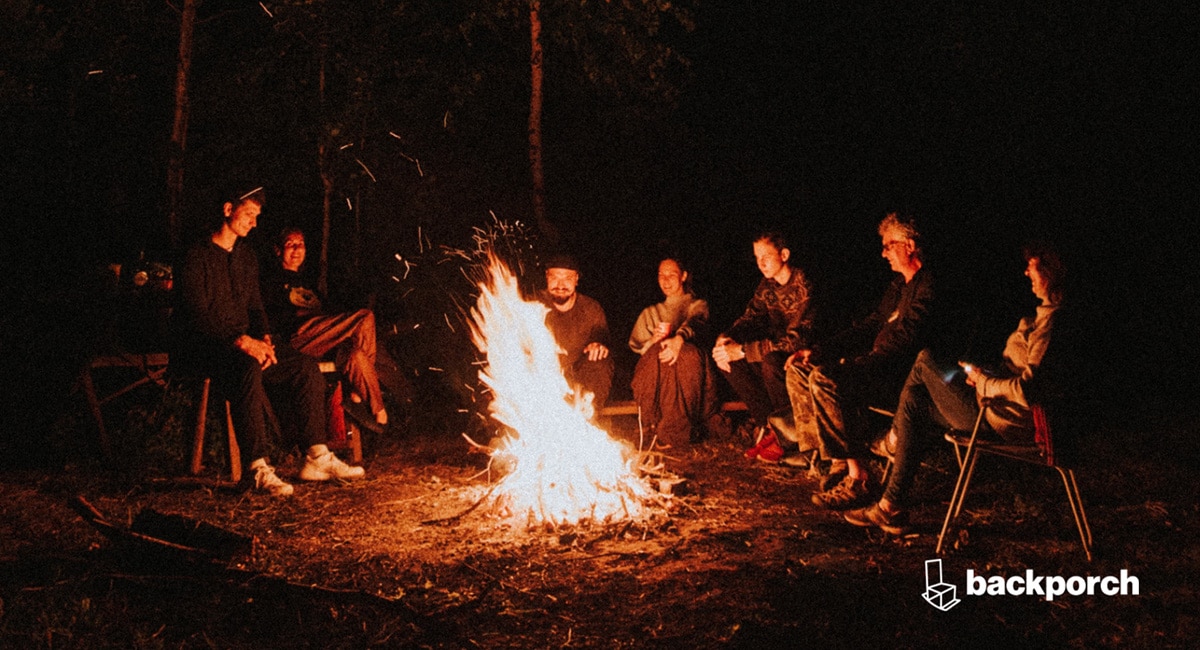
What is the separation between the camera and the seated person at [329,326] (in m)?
6.36

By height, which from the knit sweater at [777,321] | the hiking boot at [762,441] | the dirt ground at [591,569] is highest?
the knit sweater at [777,321]

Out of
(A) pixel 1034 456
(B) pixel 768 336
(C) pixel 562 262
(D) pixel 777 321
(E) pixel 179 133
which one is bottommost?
(A) pixel 1034 456

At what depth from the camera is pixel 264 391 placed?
19.6ft

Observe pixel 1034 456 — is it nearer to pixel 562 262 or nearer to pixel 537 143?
pixel 562 262

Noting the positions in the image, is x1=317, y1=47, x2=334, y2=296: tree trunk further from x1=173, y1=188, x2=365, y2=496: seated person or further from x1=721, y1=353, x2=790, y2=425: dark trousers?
x1=721, y1=353, x2=790, y2=425: dark trousers

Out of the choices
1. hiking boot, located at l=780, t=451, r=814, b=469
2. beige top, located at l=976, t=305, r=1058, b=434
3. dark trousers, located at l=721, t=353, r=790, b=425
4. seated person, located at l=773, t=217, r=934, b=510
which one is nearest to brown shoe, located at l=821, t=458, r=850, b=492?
seated person, located at l=773, t=217, r=934, b=510

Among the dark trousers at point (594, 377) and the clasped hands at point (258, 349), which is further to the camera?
the dark trousers at point (594, 377)

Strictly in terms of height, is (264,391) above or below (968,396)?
below

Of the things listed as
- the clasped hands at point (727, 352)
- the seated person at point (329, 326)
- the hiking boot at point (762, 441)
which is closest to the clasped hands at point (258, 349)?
the seated person at point (329, 326)

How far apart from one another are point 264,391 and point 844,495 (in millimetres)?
3805

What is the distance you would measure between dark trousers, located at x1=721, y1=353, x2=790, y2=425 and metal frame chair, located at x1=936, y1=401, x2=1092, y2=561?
2.21 metres

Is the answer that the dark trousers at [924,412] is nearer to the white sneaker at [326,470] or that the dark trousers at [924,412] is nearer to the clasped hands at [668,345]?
the clasped hands at [668,345]

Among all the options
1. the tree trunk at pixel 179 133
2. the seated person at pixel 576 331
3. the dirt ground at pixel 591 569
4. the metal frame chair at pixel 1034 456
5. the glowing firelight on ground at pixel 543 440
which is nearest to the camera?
the dirt ground at pixel 591 569

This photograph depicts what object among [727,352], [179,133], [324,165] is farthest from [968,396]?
[179,133]
